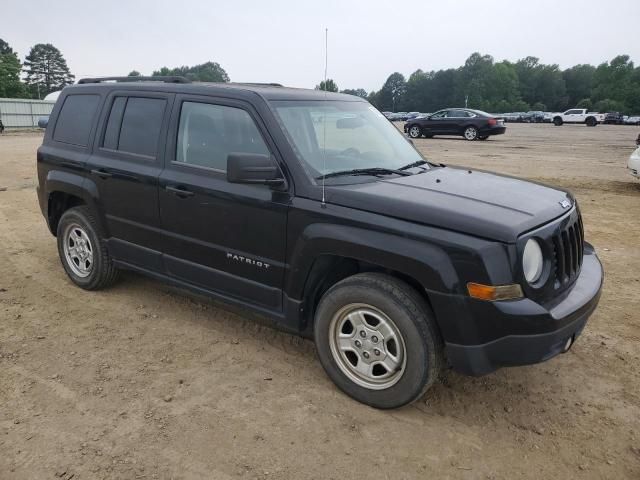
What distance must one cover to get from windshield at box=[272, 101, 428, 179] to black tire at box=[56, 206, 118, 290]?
7.19ft

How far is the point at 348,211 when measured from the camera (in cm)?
315

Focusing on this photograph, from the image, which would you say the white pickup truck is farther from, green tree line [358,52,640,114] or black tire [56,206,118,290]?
black tire [56,206,118,290]

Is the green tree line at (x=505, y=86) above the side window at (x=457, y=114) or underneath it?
above

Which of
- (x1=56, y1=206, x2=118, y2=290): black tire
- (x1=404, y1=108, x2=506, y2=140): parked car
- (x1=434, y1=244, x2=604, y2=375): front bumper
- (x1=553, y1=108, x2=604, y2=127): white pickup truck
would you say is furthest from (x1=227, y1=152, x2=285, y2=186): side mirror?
(x1=553, y1=108, x2=604, y2=127): white pickup truck

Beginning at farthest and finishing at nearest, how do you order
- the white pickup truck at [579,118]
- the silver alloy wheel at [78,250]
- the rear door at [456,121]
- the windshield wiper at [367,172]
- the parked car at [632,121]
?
the parked car at [632,121], the white pickup truck at [579,118], the rear door at [456,121], the silver alloy wheel at [78,250], the windshield wiper at [367,172]

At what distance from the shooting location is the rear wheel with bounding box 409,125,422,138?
27203 mm

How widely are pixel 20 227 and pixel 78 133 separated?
11.1 ft

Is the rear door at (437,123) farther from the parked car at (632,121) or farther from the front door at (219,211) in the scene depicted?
the parked car at (632,121)

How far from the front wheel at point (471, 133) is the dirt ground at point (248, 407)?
70.3 feet

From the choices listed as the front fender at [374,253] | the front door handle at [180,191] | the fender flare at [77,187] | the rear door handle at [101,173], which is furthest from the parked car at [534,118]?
the front fender at [374,253]

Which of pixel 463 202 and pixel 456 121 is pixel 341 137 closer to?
pixel 463 202

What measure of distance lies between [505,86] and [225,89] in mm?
119368

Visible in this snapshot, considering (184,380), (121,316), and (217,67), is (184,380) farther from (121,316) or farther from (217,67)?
(217,67)

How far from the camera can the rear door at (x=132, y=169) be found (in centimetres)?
413
